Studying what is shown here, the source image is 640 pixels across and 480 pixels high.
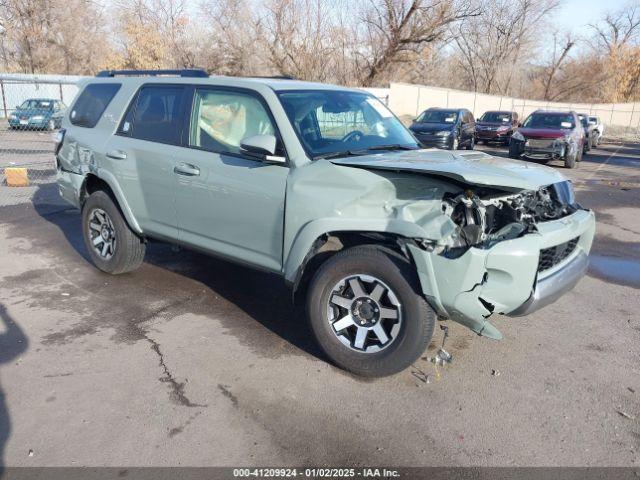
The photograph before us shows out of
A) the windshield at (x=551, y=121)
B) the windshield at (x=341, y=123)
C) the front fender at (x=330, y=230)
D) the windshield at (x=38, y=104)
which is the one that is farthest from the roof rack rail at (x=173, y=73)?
the windshield at (x=38, y=104)

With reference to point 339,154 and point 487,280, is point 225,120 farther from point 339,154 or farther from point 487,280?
point 487,280

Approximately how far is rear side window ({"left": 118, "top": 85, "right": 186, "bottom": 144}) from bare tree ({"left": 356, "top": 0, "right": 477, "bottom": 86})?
105 ft

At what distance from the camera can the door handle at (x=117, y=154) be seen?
16.1 ft

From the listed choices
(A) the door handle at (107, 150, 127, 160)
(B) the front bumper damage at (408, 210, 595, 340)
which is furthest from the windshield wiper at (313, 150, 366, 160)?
(A) the door handle at (107, 150, 127, 160)

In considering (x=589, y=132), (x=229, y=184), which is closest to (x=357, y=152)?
(x=229, y=184)

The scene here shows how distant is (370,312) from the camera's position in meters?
3.51

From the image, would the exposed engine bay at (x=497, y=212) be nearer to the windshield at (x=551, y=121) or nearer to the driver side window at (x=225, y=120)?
the driver side window at (x=225, y=120)

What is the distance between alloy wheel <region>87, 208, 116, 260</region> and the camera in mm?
5355

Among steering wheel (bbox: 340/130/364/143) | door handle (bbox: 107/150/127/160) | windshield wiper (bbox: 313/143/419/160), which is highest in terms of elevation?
steering wheel (bbox: 340/130/364/143)

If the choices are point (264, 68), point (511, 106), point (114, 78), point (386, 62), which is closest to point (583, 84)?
point (511, 106)

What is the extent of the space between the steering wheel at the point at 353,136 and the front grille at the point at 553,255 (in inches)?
67.7

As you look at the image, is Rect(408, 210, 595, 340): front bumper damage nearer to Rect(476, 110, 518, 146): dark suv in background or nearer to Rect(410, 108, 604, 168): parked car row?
Rect(410, 108, 604, 168): parked car row

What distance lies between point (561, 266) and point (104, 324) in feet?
11.6

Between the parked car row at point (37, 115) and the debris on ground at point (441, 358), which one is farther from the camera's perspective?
the parked car row at point (37, 115)
